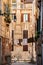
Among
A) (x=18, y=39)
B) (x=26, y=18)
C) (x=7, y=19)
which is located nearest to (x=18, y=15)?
(x=26, y=18)

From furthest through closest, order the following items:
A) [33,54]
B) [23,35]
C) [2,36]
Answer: [23,35] < [33,54] < [2,36]

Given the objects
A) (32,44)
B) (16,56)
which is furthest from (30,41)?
(16,56)

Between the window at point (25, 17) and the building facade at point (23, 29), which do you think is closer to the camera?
the building facade at point (23, 29)

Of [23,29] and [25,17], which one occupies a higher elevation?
[25,17]

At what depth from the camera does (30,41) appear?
11141mm

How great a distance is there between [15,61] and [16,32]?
4.58 feet

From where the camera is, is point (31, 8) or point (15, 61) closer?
point (15, 61)

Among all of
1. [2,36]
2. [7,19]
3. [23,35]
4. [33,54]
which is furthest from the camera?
[23,35]

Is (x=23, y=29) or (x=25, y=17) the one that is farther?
(x=25, y=17)

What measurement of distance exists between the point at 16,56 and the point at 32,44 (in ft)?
3.47

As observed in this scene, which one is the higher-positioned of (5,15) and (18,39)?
(5,15)

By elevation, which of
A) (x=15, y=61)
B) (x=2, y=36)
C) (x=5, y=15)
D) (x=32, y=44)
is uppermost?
(x=5, y=15)

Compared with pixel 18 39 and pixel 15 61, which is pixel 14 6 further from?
pixel 15 61

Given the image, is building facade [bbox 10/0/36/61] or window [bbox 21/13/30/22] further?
window [bbox 21/13/30/22]
